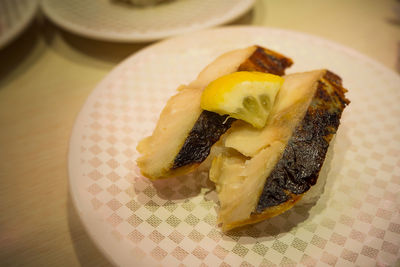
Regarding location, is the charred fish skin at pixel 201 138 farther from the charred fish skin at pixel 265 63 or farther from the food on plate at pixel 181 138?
the charred fish skin at pixel 265 63

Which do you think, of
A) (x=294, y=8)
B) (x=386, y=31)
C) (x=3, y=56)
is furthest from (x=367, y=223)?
(x=3, y=56)

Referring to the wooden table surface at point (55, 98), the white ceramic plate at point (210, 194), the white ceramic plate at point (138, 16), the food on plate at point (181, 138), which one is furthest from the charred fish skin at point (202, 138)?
the white ceramic plate at point (138, 16)

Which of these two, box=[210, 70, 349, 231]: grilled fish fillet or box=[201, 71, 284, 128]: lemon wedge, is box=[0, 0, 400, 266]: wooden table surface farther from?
box=[201, 71, 284, 128]: lemon wedge

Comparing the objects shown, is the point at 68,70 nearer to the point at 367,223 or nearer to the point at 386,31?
the point at 367,223

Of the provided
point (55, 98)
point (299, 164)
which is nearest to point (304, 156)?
point (299, 164)

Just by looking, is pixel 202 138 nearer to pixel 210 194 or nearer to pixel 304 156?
pixel 210 194

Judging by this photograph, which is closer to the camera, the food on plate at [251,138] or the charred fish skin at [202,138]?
the food on plate at [251,138]
